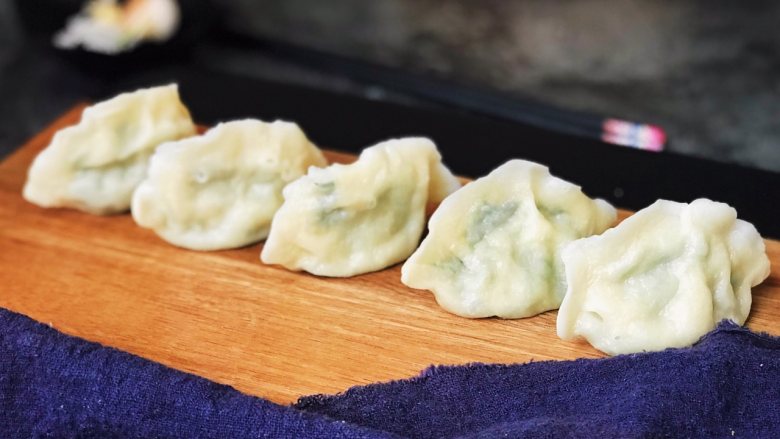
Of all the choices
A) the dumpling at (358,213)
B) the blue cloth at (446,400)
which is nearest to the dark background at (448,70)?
the dumpling at (358,213)

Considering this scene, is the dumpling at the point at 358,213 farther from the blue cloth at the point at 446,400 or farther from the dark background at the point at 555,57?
the dark background at the point at 555,57

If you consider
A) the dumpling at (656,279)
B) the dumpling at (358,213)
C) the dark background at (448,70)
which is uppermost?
the dumpling at (656,279)

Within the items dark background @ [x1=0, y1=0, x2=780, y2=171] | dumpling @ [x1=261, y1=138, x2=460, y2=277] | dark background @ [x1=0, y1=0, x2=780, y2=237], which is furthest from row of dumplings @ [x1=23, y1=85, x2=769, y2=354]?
dark background @ [x1=0, y1=0, x2=780, y2=171]

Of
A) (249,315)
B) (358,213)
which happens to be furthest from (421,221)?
(249,315)

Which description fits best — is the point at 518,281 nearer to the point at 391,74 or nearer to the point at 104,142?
the point at 104,142

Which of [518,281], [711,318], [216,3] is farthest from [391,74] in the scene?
[711,318]
